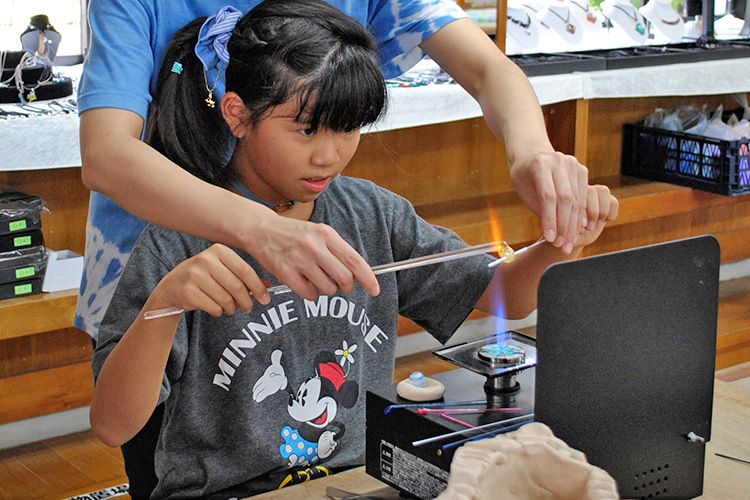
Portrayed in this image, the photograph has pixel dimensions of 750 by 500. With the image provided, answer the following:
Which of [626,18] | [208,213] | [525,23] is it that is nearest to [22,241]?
[208,213]

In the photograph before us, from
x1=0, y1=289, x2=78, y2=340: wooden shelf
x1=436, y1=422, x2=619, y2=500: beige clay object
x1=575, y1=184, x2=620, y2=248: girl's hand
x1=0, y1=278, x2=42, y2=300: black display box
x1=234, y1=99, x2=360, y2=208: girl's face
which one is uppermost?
x1=234, y1=99, x2=360, y2=208: girl's face

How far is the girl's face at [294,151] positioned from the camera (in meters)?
1.16

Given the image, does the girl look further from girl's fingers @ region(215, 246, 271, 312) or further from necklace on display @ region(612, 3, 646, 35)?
necklace on display @ region(612, 3, 646, 35)

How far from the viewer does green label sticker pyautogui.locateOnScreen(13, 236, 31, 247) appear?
86.5 inches

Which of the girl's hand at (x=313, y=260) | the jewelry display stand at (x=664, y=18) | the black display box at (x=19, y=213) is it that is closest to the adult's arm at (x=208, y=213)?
the girl's hand at (x=313, y=260)

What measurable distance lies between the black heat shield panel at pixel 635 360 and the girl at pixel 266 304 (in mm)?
167

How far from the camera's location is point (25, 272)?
220cm

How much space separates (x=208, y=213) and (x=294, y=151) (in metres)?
0.19

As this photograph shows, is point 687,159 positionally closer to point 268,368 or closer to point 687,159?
point 687,159

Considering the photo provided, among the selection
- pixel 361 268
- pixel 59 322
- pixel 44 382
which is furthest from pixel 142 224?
pixel 44 382

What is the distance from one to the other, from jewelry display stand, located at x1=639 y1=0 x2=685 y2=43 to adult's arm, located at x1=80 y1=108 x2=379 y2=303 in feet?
8.94

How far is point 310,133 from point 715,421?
0.68 metres

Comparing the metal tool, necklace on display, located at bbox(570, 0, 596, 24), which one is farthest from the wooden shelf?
necklace on display, located at bbox(570, 0, 596, 24)

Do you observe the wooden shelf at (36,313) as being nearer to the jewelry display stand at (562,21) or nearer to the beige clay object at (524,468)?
the beige clay object at (524,468)
